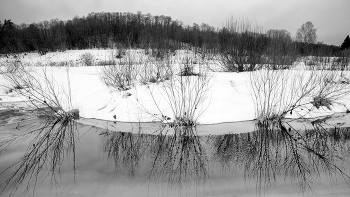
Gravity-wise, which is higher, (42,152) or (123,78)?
(123,78)

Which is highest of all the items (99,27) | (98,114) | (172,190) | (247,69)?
(99,27)

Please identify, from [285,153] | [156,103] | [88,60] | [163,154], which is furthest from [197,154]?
[88,60]

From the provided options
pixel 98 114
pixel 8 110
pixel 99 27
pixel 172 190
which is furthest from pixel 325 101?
pixel 99 27

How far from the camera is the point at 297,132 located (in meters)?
5.04

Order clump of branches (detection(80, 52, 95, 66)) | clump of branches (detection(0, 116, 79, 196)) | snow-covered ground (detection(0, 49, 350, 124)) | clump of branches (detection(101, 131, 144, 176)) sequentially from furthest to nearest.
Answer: clump of branches (detection(80, 52, 95, 66)) → snow-covered ground (detection(0, 49, 350, 124)) → clump of branches (detection(101, 131, 144, 176)) → clump of branches (detection(0, 116, 79, 196))

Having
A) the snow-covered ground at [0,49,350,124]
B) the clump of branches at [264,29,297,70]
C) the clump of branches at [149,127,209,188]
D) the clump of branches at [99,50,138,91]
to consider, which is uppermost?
the clump of branches at [264,29,297,70]

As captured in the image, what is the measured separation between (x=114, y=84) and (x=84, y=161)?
4.47 m

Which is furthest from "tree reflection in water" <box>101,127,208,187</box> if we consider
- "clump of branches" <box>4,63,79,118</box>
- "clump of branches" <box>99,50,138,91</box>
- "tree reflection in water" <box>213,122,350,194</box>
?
"clump of branches" <box>99,50,138,91</box>

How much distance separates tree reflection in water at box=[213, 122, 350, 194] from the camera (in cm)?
321

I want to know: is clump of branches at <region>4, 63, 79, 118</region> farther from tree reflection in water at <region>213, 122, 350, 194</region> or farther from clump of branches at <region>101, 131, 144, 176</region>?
tree reflection in water at <region>213, 122, 350, 194</region>

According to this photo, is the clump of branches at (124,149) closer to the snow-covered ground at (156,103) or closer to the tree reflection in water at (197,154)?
the tree reflection in water at (197,154)

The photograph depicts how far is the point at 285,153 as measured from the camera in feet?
13.0

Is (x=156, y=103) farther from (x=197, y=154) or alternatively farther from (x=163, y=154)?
(x=197, y=154)

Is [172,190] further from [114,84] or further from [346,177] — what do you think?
[114,84]
